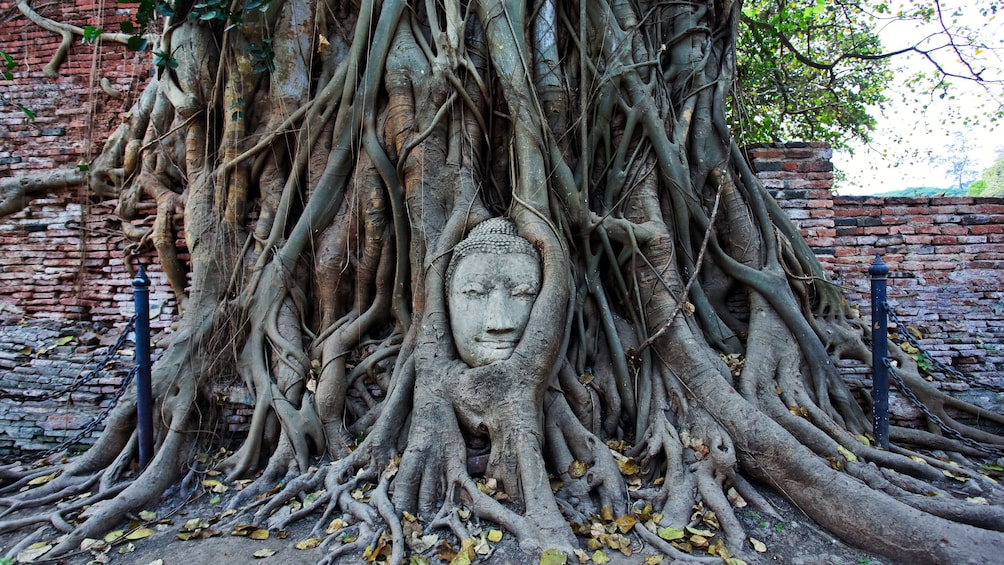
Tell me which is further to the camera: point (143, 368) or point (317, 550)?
point (143, 368)

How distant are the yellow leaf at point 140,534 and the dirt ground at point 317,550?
0.02 meters

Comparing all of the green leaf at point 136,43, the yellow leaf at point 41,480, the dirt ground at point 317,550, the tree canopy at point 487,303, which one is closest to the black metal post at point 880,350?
the tree canopy at point 487,303

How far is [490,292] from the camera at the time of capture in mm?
2824

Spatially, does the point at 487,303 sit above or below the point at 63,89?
below

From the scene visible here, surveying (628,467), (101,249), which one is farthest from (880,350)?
(101,249)

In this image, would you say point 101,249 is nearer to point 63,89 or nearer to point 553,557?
point 63,89

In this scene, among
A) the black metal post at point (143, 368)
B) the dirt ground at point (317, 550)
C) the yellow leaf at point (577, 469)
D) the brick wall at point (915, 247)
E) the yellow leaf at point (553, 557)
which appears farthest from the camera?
the brick wall at point (915, 247)

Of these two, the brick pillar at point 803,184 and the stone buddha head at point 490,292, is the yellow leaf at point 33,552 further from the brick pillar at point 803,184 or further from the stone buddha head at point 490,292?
the brick pillar at point 803,184

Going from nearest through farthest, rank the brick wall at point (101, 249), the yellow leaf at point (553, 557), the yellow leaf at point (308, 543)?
the yellow leaf at point (553, 557)
the yellow leaf at point (308, 543)
the brick wall at point (101, 249)

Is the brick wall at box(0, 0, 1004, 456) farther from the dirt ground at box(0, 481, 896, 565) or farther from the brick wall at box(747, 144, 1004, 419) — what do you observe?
the dirt ground at box(0, 481, 896, 565)

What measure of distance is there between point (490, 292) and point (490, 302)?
59 millimetres

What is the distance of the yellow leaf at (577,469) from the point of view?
260 centimetres

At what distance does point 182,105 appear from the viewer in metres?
3.61

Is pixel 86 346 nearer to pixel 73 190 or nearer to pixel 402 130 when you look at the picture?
pixel 73 190
